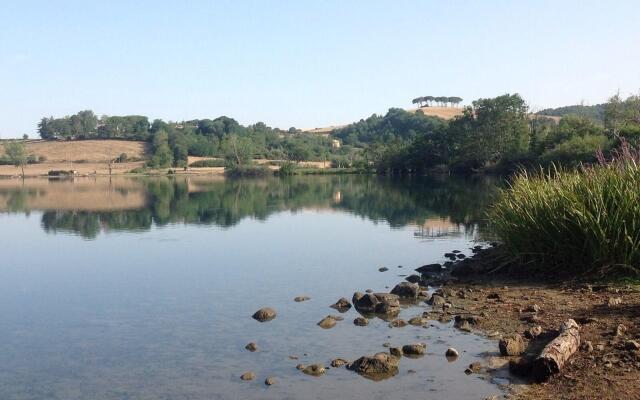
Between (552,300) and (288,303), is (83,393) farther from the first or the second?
(552,300)

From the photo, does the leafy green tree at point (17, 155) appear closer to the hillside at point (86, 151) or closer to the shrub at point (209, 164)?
the hillside at point (86, 151)

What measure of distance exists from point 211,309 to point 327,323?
4.28 m

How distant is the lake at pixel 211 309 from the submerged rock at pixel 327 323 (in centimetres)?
19

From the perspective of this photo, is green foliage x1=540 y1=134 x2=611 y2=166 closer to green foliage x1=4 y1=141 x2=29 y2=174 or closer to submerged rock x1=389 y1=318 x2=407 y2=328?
A: submerged rock x1=389 y1=318 x2=407 y2=328

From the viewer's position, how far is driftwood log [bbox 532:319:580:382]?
1077cm

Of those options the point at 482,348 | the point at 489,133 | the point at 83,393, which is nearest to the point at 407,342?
the point at 482,348

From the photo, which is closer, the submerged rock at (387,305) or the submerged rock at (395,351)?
the submerged rock at (395,351)

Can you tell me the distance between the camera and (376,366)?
1234 centimetres

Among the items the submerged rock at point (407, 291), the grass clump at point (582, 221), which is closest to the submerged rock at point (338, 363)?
the submerged rock at point (407, 291)

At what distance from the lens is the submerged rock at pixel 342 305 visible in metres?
17.8

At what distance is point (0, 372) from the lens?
13.5 metres

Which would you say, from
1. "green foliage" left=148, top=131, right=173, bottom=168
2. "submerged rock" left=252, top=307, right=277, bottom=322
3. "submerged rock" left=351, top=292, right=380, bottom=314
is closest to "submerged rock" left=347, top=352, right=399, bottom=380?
"submerged rock" left=351, top=292, right=380, bottom=314

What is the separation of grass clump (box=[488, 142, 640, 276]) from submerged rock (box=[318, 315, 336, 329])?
271 inches

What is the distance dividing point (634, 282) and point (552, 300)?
Answer: 2236 mm
